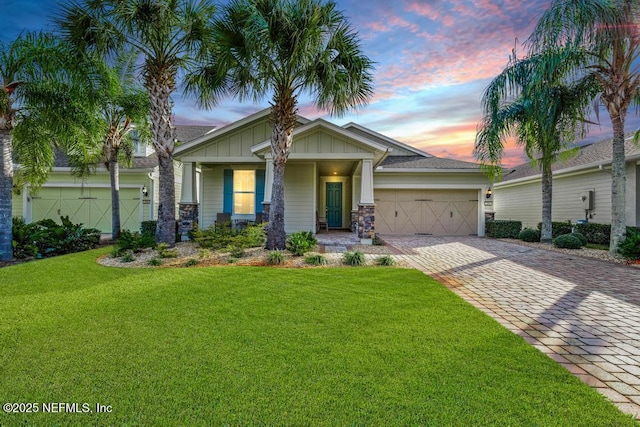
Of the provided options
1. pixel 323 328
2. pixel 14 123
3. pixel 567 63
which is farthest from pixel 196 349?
pixel 567 63

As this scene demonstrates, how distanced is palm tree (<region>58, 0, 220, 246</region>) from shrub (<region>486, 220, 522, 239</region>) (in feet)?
44.3

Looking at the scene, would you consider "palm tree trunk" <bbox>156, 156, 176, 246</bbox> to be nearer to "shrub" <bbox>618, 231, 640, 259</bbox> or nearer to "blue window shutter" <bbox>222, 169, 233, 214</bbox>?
"blue window shutter" <bbox>222, 169, 233, 214</bbox>

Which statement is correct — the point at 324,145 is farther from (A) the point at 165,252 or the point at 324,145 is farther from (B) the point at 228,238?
(A) the point at 165,252

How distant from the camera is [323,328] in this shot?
3631mm

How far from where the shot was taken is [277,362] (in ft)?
9.21

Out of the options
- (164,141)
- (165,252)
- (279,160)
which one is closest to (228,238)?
(165,252)

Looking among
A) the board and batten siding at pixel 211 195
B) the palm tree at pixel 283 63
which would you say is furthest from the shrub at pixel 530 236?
the board and batten siding at pixel 211 195

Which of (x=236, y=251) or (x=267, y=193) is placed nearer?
(x=236, y=251)

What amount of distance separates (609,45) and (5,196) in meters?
16.4

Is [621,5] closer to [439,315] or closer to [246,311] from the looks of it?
[439,315]

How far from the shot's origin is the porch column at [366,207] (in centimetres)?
1055

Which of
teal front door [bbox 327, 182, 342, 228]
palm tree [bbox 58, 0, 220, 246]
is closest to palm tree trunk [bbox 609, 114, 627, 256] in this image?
teal front door [bbox 327, 182, 342, 228]

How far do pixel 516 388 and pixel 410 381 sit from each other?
824 millimetres

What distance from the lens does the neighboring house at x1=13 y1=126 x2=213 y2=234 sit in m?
14.6
